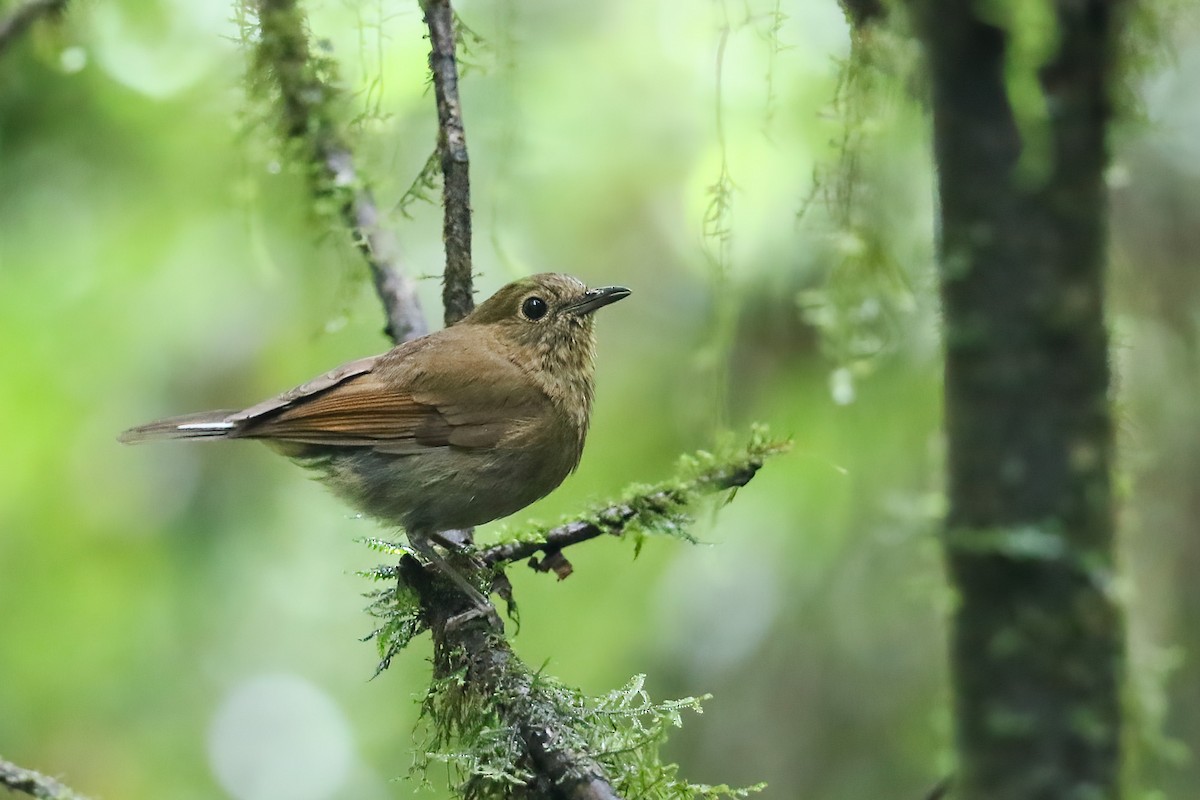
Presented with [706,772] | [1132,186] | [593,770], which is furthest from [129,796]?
[1132,186]

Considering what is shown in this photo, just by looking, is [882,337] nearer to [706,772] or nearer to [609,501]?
[609,501]

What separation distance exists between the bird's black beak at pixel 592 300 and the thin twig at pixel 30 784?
2.75m

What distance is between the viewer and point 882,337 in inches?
151

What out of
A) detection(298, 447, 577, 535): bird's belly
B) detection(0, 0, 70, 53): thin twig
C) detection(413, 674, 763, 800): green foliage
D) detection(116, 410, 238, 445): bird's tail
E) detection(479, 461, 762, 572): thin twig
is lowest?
detection(413, 674, 763, 800): green foliage

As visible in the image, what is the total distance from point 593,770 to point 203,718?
16.9ft

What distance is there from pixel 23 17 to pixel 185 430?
1.69 meters

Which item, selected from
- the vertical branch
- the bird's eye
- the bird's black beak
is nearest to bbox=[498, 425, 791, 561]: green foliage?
the vertical branch

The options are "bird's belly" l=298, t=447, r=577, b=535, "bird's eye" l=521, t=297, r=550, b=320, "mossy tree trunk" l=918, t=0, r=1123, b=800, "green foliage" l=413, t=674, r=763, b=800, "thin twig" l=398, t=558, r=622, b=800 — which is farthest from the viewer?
"bird's eye" l=521, t=297, r=550, b=320

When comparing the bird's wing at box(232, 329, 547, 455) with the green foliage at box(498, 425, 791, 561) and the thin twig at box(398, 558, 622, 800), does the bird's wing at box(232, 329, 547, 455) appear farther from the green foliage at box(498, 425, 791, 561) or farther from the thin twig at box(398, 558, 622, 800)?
the green foliage at box(498, 425, 791, 561)

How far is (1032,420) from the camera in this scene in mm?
1716

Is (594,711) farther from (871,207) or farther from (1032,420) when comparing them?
(871,207)

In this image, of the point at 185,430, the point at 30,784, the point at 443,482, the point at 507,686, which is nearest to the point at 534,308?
the point at 443,482

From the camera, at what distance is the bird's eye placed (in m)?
4.61

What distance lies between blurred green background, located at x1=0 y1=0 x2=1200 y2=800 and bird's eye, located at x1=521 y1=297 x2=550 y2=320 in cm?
21
